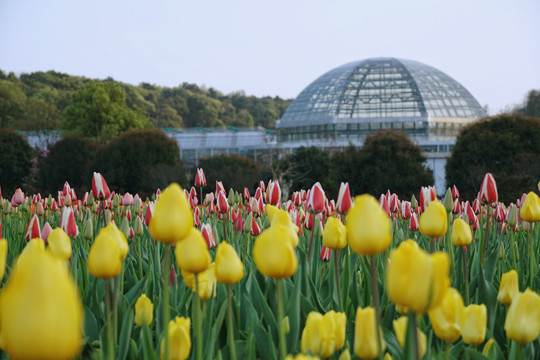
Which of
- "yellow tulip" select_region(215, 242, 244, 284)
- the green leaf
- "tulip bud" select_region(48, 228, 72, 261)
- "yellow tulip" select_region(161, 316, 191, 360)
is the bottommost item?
the green leaf

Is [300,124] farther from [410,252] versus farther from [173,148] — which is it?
[410,252]

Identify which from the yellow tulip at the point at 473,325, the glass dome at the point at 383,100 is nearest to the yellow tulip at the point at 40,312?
the yellow tulip at the point at 473,325

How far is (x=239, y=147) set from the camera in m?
36.8

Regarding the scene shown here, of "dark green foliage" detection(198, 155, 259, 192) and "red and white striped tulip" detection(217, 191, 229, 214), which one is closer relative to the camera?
"red and white striped tulip" detection(217, 191, 229, 214)

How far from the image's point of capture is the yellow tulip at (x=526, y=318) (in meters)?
1.14

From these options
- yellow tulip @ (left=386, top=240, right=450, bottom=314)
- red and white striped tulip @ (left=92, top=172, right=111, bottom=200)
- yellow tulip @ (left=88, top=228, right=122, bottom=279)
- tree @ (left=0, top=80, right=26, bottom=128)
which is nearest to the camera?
yellow tulip @ (left=386, top=240, right=450, bottom=314)

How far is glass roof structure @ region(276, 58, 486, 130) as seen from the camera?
118ft

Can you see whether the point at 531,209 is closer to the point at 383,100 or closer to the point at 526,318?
the point at 526,318

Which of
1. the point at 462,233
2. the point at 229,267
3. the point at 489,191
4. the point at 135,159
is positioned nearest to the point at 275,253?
the point at 229,267

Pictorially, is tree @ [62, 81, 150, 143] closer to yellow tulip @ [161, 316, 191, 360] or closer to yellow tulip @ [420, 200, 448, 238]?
yellow tulip @ [420, 200, 448, 238]

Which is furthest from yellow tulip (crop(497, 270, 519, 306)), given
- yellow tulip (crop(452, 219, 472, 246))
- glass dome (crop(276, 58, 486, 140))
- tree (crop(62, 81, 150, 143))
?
tree (crop(62, 81, 150, 143))

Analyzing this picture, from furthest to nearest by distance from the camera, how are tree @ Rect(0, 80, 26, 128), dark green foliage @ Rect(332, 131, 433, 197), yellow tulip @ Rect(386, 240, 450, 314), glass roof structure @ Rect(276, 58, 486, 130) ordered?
tree @ Rect(0, 80, 26, 128), glass roof structure @ Rect(276, 58, 486, 130), dark green foliage @ Rect(332, 131, 433, 197), yellow tulip @ Rect(386, 240, 450, 314)

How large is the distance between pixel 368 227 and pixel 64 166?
1672 cm

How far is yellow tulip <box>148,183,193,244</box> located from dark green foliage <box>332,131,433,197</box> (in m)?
12.2
